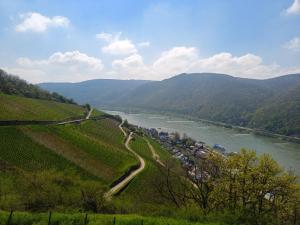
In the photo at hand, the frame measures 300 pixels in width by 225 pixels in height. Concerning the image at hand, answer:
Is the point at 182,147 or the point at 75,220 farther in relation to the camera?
the point at 182,147

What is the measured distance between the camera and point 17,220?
63.0 feet

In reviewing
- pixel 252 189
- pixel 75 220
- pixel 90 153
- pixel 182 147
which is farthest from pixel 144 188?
pixel 182 147

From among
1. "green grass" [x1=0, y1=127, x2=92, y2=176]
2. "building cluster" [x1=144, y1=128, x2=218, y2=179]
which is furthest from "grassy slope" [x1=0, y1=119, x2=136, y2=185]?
"building cluster" [x1=144, y1=128, x2=218, y2=179]

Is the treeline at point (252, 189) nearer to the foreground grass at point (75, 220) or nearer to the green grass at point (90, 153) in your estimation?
the foreground grass at point (75, 220)

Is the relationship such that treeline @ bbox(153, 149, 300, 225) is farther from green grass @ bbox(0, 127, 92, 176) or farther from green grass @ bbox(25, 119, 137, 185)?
green grass @ bbox(0, 127, 92, 176)

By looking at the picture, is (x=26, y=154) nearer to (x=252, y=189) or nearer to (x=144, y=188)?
(x=144, y=188)

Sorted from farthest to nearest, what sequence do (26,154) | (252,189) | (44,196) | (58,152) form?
(58,152) → (26,154) → (44,196) → (252,189)

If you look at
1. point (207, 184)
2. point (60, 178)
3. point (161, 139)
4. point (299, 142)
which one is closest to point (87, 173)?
point (60, 178)

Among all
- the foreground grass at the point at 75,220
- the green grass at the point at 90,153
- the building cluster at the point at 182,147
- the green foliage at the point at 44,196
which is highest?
the foreground grass at the point at 75,220

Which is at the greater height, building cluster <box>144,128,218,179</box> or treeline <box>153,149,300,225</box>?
treeline <box>153,149,300,225</box>

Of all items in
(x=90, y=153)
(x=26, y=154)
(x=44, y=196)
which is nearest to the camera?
(x=44, y=196)

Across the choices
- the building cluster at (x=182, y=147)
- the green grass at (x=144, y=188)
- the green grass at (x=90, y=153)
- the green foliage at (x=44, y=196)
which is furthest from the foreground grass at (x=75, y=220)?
the building cluster at (x=182, y=147)

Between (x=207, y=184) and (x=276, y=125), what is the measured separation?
180 metres

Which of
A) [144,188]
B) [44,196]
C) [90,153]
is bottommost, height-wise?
[144,188]
